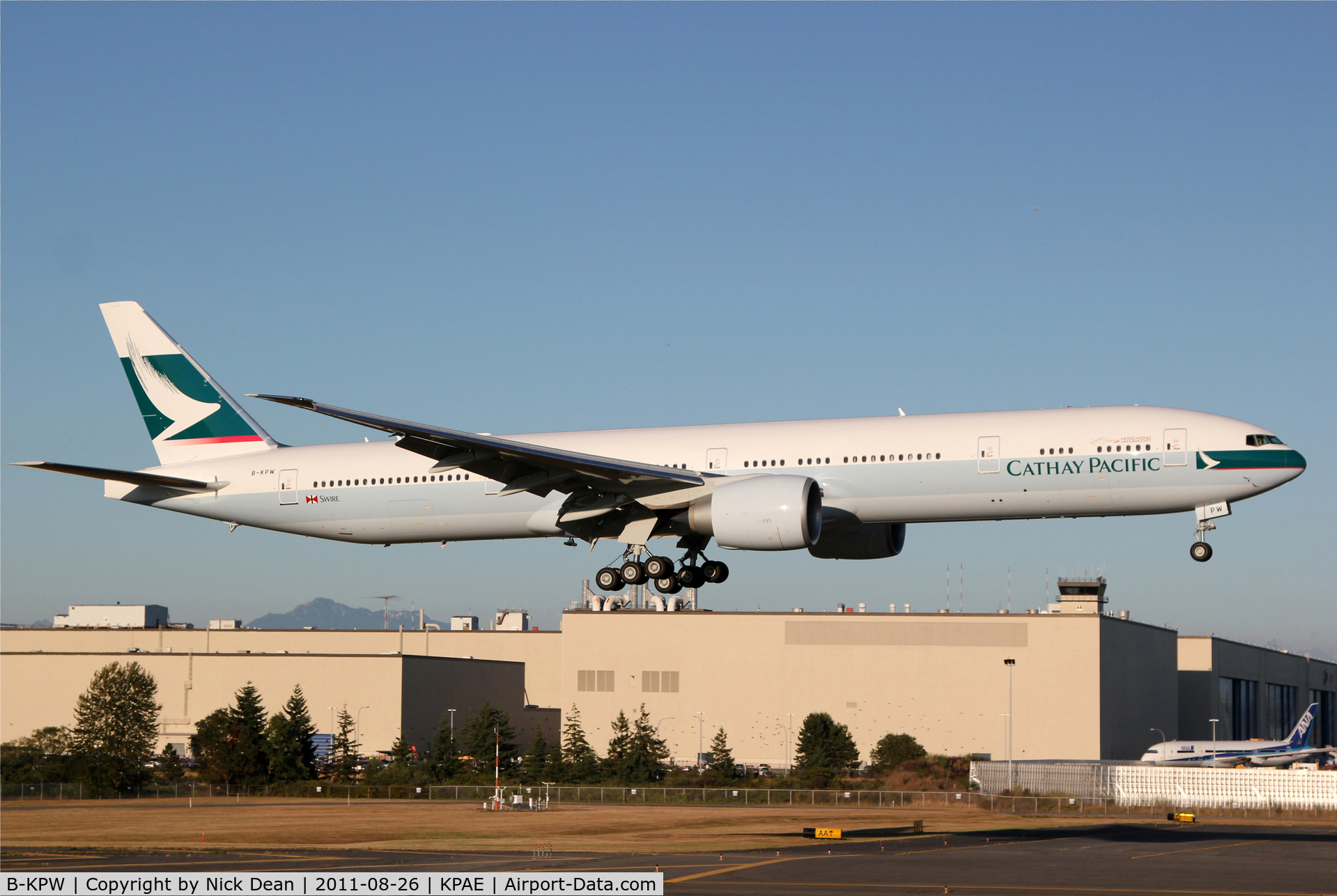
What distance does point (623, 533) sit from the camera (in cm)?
4569

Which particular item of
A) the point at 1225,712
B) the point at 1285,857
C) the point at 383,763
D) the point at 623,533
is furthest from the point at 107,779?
the point at 1225,712

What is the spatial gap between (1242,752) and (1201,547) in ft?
227

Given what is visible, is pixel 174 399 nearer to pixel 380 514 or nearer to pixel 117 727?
pixel 380 514

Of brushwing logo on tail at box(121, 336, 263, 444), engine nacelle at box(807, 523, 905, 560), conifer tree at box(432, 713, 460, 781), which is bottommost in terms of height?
conifer tree at box(432, 713, 460, 781)

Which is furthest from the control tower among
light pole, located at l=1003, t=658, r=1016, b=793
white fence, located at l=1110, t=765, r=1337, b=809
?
white fence, located at l=1110, t=765, r=1337, b=809

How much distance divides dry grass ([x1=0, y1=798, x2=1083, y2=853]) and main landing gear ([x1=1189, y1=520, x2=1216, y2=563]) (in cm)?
1995

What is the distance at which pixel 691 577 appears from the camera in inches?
1882

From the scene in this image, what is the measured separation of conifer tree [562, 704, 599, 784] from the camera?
9728cm

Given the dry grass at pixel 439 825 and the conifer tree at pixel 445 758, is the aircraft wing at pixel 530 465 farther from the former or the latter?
the conifer tree at pixel 445 758

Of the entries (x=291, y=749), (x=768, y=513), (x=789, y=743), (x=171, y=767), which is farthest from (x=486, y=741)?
(x=768, y=513)

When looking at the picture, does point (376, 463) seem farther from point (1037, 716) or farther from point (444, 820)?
point (1037, 716)

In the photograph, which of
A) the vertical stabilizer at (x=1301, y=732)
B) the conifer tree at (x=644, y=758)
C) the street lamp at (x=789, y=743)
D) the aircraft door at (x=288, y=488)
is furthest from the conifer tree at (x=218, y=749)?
the vertical stabilizer at (x=1301, y=732)

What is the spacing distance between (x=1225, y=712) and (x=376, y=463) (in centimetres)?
12087

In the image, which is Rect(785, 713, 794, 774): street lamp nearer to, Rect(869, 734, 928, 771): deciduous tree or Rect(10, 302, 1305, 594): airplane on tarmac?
Rect(869, 734, 928, 771): deciduous tree
